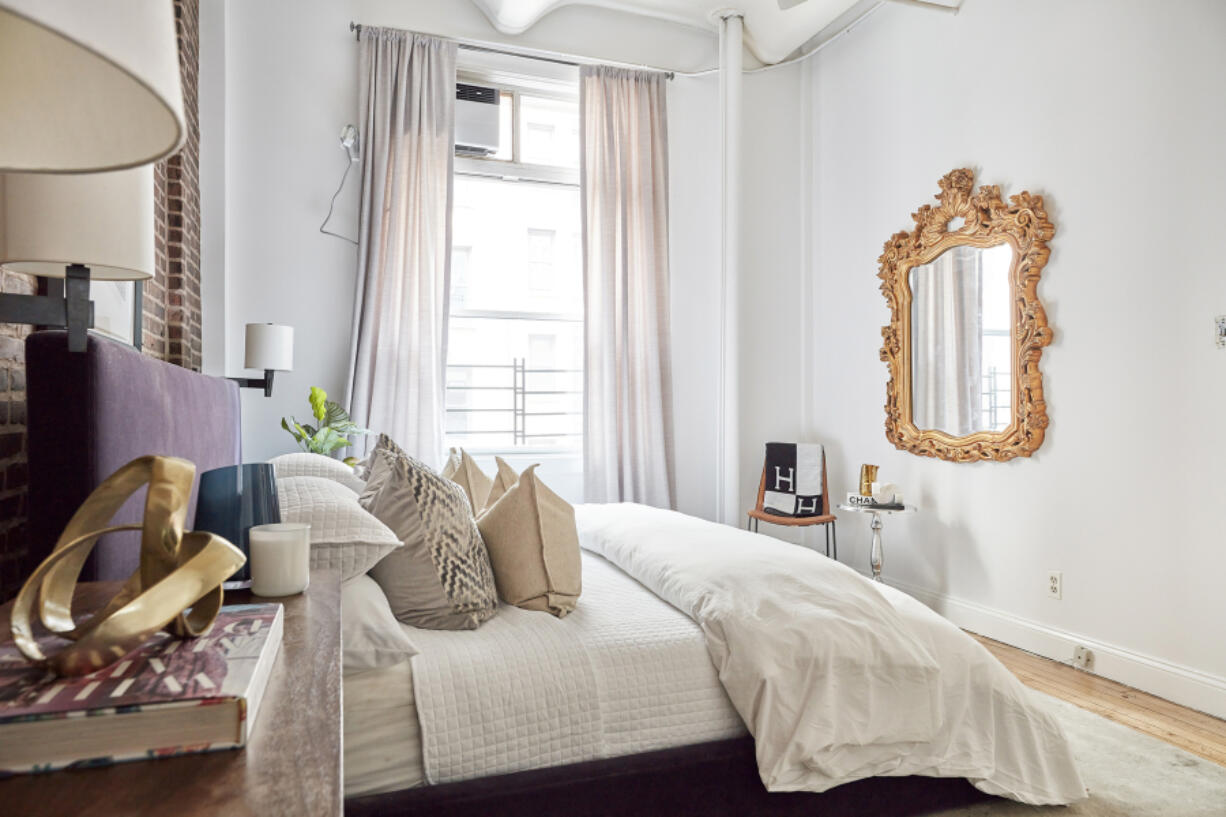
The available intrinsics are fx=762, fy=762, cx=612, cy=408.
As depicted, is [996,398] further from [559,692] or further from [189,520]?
[189,520]

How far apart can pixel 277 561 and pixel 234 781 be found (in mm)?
579

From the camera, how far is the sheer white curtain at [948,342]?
3.54 metres

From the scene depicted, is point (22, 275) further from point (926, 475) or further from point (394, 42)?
point (926, 475)

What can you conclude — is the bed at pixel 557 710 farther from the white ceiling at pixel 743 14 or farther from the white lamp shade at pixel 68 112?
the white ceiling at pixel 743 14

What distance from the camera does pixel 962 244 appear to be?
141 inches

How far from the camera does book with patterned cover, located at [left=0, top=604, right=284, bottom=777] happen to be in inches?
20.5

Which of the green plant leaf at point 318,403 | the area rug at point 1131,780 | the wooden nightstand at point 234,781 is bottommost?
the area rug at point 1131,780

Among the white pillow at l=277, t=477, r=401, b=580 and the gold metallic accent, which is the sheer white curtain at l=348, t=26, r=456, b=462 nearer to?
the gold metallic accent

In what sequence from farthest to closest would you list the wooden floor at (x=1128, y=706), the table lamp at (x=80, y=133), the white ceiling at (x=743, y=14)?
the white ceiling at (x=743, y=14) → the wooden floor at (x=1128, y=706) → the table lamp at (x=80, y=133)

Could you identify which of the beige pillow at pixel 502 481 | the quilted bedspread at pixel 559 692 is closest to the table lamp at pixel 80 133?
the quilted bedspread at pixel 559 692

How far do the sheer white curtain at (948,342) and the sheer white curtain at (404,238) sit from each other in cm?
249

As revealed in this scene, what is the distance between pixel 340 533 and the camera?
1439 mm

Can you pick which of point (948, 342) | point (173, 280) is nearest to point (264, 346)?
point (173, 280)

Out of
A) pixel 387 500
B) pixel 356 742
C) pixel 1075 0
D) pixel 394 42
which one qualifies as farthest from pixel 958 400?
pixel 394 42
